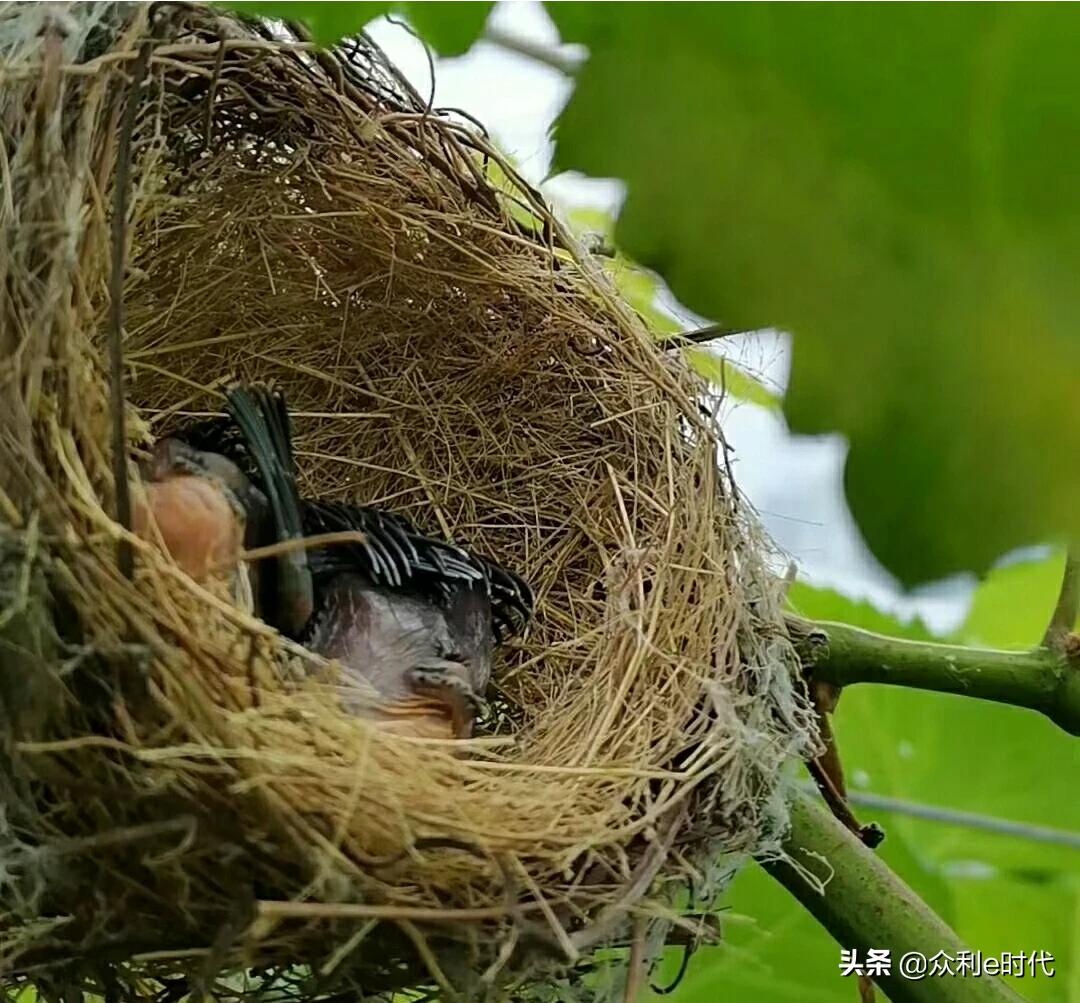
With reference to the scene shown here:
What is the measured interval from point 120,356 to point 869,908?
0.52 meters

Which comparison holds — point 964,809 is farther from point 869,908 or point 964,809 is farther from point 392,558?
point 392,558

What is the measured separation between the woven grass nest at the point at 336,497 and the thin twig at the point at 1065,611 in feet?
0.51

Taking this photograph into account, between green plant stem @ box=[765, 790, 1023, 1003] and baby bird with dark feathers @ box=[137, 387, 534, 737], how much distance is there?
0.23 metres

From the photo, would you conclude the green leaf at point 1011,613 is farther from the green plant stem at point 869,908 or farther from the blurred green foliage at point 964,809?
the green plant stem at point 869,908

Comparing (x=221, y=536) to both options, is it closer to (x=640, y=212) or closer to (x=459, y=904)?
(x=459, y=904)

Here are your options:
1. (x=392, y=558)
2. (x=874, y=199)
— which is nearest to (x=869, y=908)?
(x=392, y=558)

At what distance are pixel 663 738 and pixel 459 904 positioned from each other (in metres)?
0.18

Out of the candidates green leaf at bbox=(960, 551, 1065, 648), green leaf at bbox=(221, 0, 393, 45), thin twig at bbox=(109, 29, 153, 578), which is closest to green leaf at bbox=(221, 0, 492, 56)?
green leaf at bbox=(221, 0, 393, 45)

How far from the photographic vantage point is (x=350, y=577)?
3.02ft

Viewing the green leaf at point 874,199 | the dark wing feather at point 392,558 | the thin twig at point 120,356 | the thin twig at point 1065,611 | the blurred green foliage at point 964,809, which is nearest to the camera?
the green leaf at point 874,199

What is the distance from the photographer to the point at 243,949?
0.56m

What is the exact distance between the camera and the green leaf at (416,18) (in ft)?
0.71

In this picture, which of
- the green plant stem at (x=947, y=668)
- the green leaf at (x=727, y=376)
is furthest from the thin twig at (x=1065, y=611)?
the green leaf at (x=727, y=376)

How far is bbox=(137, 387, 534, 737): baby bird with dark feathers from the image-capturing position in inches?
30.5
